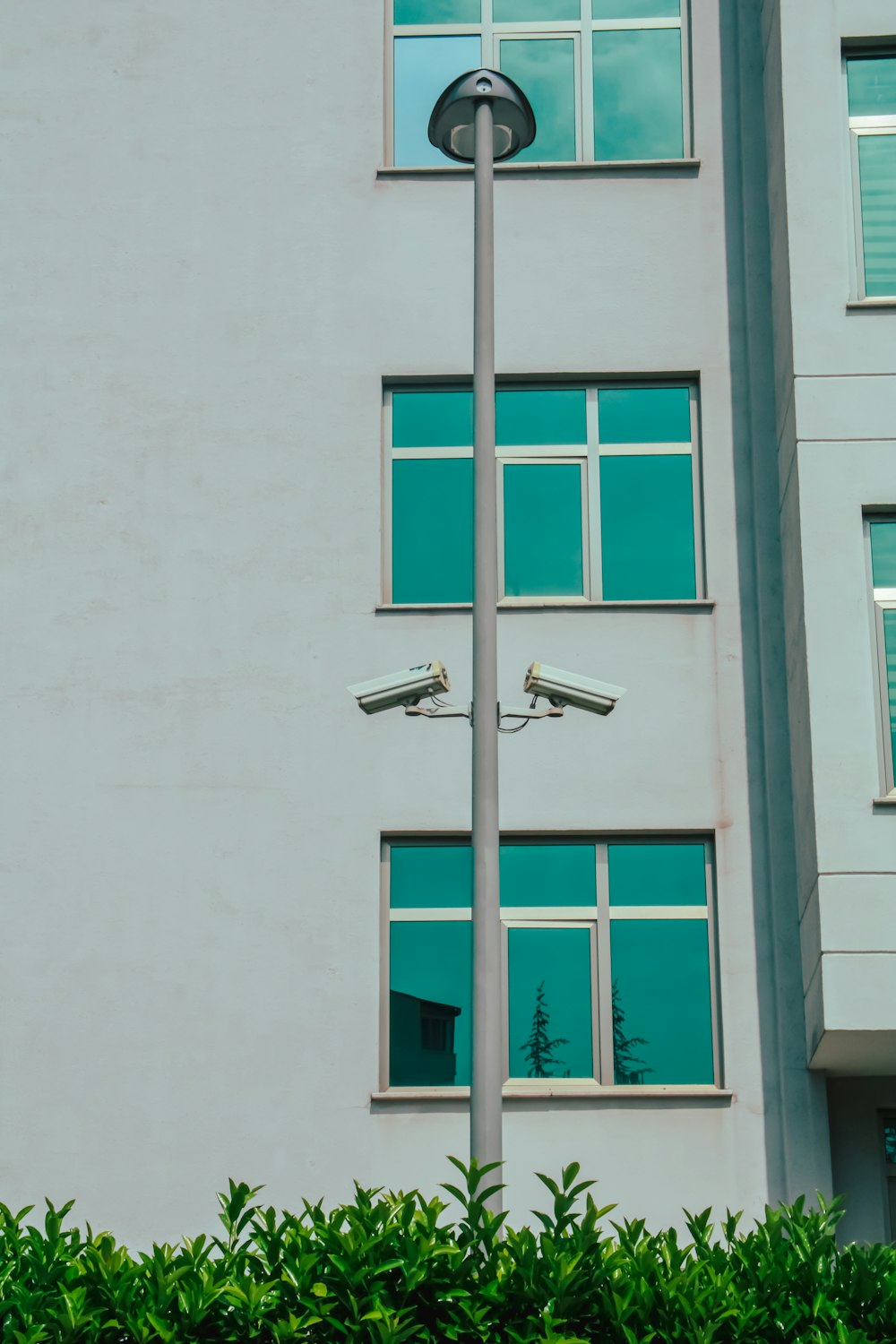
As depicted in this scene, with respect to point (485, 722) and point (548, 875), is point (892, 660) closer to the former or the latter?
point (548, 875)

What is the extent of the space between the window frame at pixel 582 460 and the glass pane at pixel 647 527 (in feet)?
0.13

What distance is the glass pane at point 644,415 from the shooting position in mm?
13750

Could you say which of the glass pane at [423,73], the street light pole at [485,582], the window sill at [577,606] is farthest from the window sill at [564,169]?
the street light pole at [485,582]

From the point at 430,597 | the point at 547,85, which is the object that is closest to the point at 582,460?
the point at 430,597

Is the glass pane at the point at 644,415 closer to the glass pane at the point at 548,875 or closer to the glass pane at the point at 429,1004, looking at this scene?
the glass pane at the point at 548,875

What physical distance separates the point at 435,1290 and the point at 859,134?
8.73 m

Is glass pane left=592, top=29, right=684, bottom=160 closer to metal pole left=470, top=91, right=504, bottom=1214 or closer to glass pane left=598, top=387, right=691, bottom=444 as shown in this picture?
glass pane left=598, top=387, right=691, bottom=444

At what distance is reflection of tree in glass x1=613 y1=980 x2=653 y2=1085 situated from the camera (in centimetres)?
1234

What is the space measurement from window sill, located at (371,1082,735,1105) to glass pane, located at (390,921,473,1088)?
0.66 ft

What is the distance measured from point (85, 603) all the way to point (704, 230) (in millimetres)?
5276

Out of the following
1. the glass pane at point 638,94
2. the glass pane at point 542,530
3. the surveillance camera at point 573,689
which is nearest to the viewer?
the surveillance camera at point 573,689

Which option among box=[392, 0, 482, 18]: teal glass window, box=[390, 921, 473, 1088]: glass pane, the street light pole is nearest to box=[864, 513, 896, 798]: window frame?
box=[390, 921, 473, 1088]: glass pane

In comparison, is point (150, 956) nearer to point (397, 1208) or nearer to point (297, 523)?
A: point (297, 523)

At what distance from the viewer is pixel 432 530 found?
1354 centimetres
